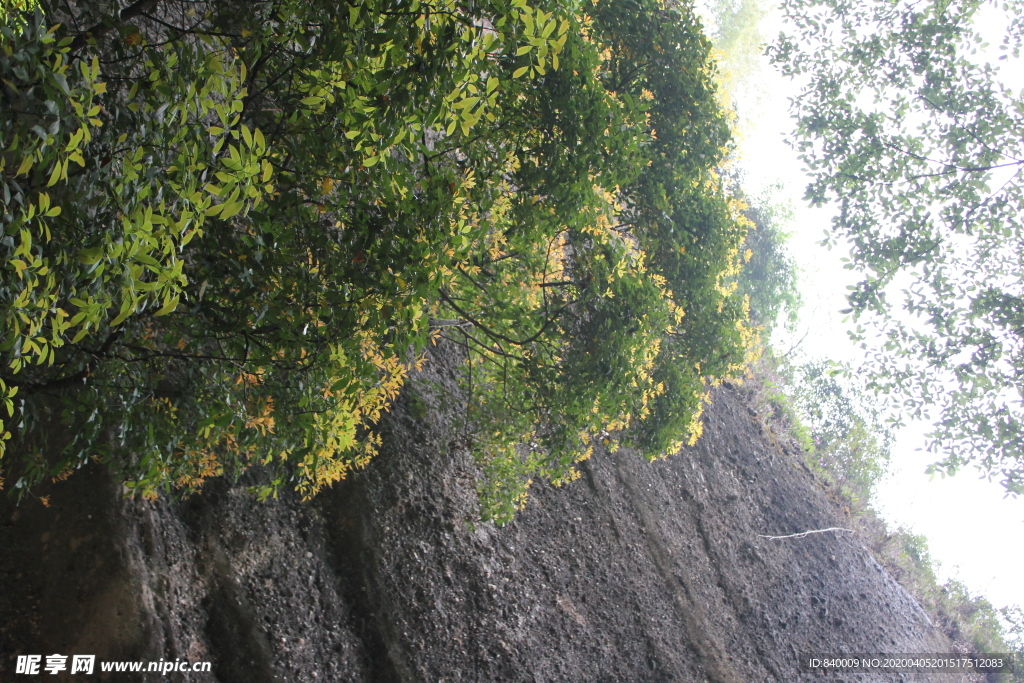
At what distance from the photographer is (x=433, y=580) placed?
7.05 metres

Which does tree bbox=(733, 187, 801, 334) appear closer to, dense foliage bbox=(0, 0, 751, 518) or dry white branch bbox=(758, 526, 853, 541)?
dry white branch bbox=(758, 526, 853, 541)

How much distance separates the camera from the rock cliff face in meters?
4.93

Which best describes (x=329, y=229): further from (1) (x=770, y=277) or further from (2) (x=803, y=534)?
(1) (x=770, y=277)

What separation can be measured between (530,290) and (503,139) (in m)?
1.78

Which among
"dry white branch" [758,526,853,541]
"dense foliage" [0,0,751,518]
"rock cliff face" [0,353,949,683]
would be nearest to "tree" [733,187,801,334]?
"dry white branch" [758,526,853,541]

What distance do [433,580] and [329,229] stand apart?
4.08 meters

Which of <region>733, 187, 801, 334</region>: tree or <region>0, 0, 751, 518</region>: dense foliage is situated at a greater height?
<region>733, 187, 801, 334</region>: tree

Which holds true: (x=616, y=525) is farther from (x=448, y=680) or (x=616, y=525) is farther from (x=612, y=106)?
(x=612, y=106)

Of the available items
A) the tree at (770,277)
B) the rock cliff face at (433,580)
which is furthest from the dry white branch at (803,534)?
the tree at (770,277)

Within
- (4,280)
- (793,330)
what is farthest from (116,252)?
(793,330)

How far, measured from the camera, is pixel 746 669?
10164mm

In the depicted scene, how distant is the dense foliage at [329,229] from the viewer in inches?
101

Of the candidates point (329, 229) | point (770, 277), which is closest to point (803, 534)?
point (770, 277)

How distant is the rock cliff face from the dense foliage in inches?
23.9
